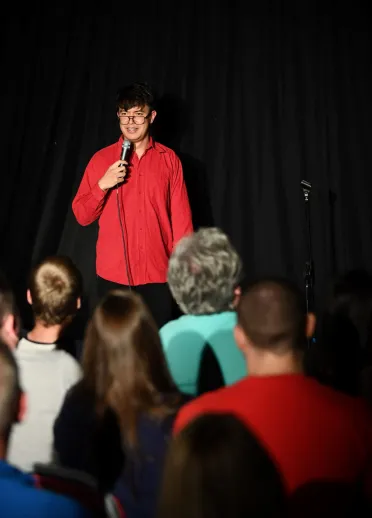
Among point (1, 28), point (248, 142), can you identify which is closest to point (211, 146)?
point (248, 142)

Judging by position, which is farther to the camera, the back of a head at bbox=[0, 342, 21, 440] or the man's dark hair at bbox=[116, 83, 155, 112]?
the man's dark hair at bbox=[116, 83, 155, 112]

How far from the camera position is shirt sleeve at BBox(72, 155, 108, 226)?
111 inches

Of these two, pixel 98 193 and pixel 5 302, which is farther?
pixel 98 193

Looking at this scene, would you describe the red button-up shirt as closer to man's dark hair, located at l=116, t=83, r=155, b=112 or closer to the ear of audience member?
man's dark hair, located at l=116, t=83, r=155, b=112

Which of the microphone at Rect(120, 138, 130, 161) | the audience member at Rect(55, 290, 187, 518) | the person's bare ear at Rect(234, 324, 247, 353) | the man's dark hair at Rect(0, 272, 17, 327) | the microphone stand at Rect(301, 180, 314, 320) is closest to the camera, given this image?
the audience member at Rect(55, 290, 187, 518)

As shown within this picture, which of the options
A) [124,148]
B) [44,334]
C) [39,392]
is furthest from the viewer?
[124,148]

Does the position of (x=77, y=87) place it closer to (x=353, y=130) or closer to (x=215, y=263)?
(x=353, y=130)

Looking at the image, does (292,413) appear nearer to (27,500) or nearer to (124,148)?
(27,500)

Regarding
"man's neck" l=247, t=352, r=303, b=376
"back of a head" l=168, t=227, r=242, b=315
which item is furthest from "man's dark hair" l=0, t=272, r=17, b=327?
"man's neck" l=247, t=352, r=303, b=376

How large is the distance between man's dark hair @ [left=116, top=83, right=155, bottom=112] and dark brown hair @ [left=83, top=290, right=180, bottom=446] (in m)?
1.63

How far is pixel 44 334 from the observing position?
1.79 m

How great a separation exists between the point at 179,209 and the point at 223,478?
7.52ft

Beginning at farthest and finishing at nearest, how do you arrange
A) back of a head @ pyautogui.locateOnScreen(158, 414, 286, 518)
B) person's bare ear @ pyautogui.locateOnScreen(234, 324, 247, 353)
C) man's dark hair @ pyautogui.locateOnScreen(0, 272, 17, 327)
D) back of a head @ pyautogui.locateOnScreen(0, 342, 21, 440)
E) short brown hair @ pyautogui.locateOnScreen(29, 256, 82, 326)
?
short brown hair @ pyautogui.locateOnScreen(29, 256, 82, 326), man's dark hair @ pyautogui.locateOnScreen(0, 272, 17, 327), person's bare ear @ pyautogui.locateOnScreen(234, 324, 247, 353), back of a head @ pyautogui.locateOnScreen(0, 342, 21, 440), back of a head @ pyautogui.locateOnScreen(158, 414, 286, 518)

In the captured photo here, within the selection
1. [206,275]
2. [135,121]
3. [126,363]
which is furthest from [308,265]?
[126,363]
